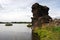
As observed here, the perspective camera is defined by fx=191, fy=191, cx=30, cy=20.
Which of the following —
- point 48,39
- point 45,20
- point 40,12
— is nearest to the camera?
point 48,39

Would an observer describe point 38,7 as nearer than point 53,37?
No

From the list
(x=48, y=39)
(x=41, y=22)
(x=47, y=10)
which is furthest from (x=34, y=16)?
(x=48, y=39)

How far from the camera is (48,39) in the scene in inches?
768

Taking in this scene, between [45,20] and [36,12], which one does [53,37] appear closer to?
[45,20]

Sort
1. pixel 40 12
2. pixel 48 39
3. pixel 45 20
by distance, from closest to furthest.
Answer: pixel 48 39
pixel 45 20
pixel 40 12

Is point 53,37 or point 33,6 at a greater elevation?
point 33,6

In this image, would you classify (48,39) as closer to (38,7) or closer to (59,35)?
(59,35)

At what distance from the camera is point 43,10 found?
46344mm

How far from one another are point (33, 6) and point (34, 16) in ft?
9.05

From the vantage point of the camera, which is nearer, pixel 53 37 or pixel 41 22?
pixel 53 37

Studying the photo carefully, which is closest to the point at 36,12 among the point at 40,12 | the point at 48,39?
the point at 40,12

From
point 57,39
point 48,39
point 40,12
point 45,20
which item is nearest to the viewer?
point 57,39

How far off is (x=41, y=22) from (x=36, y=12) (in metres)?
10.5

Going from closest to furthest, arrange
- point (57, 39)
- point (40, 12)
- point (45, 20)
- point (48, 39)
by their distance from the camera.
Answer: point (57, 39) < point (48, 39) < point (45, 20) < point (40, 12)
